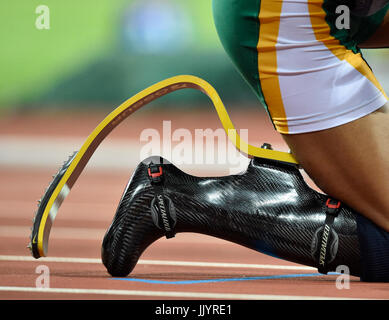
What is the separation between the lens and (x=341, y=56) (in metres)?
2.22

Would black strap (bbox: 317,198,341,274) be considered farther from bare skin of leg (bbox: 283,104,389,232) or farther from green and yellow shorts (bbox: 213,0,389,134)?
green and yellow shorts (bbox: 213,0,389,134)

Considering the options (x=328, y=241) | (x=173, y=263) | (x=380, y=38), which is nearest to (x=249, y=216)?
(x=328, y=241)

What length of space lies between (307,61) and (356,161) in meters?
0.31

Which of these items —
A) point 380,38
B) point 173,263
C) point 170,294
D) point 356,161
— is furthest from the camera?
point 173,263

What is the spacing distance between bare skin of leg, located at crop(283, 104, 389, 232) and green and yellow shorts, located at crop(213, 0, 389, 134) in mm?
30

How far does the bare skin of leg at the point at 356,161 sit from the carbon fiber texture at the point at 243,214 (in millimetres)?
59

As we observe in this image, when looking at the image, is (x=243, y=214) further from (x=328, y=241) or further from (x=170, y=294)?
A: (x=170, y=294)

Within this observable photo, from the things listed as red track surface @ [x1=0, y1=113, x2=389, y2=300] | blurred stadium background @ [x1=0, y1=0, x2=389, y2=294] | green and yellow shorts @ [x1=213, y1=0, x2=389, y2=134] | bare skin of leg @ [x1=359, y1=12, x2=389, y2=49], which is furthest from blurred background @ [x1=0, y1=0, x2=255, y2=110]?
green and yellow shorts @ [x1=213, y1=0, x2=389, y2=134]


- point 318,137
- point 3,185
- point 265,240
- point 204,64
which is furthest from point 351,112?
point 204,64

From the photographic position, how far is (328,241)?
87.8 inches

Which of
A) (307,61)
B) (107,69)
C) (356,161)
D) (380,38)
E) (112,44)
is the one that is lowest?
(356,161)

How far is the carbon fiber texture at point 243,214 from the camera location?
226 centimetres

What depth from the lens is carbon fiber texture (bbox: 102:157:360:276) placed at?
7.42 feet
